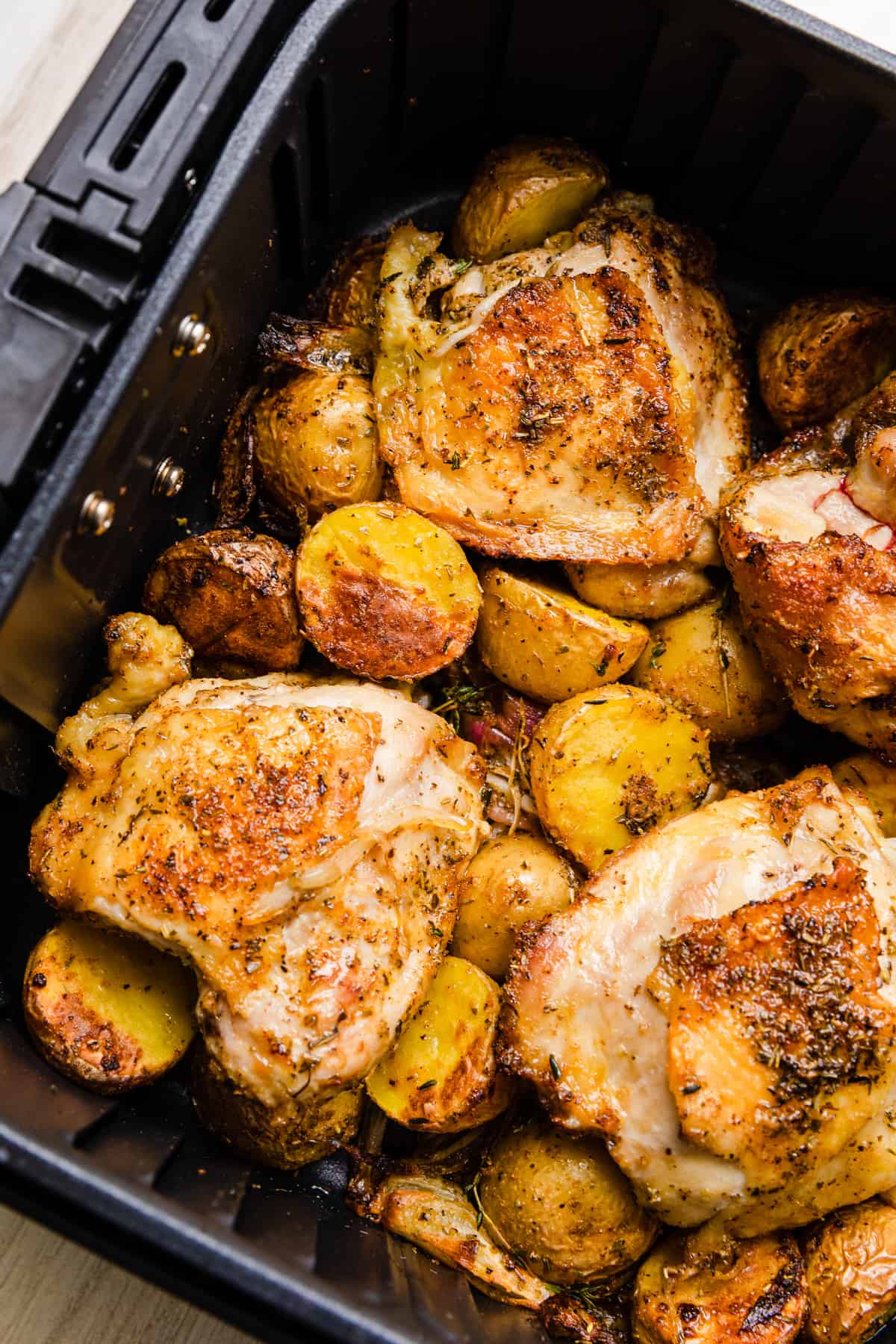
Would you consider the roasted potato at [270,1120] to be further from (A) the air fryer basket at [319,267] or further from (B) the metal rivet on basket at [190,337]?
(B) the metal rivet on basket at [190,337]

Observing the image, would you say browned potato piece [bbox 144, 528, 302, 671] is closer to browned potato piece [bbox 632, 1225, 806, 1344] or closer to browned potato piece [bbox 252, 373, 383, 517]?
browned potato piece [bbox 252, 373, 383, 517]

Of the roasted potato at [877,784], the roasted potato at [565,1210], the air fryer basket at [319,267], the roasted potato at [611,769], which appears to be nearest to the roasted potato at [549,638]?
the roasted potato at [611,769]

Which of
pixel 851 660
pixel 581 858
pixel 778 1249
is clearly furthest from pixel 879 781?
pixel 778 1249

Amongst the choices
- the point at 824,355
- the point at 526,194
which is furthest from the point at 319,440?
the point at 824,355

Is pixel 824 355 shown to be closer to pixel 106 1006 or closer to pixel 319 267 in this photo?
pixel 319 267

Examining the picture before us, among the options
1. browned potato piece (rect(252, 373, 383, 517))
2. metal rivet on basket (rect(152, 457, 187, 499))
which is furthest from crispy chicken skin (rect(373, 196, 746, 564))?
metal rivet on basket (rect(152, 457, 187, 499))

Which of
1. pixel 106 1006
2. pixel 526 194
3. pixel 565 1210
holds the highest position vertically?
pixel 526 194
